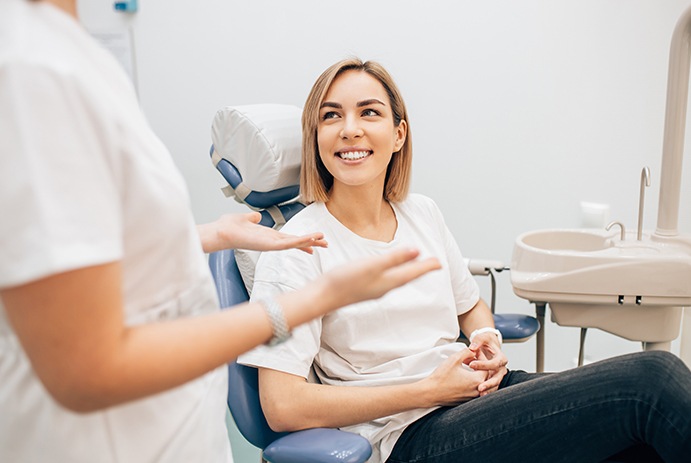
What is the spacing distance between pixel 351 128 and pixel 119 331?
96 centimetres

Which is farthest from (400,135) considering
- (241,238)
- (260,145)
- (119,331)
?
(119,331)

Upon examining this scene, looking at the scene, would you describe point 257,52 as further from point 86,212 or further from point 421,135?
point 86,212

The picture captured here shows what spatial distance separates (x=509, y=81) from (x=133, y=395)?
1.76 metres

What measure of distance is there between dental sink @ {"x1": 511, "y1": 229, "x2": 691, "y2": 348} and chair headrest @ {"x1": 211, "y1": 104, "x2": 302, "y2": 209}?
61cm

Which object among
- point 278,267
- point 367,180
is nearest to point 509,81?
point 367,180

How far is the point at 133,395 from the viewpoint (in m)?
0.52

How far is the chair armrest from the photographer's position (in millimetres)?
1002

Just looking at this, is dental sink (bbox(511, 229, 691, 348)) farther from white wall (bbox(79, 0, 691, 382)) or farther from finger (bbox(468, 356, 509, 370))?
white wall (bbox(79, 0, 691, 382))

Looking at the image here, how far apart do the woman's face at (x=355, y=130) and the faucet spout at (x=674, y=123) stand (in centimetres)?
68

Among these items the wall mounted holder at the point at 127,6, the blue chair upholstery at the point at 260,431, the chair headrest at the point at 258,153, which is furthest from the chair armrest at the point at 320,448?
the wall mounted holder at the point at 127,6

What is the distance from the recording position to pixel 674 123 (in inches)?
58.5

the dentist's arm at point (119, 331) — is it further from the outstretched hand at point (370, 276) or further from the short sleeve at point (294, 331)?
the short sleeve at point (294, 331)

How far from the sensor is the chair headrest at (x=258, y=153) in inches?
57.2

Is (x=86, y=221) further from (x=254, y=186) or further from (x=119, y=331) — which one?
(x=254, y=186)
